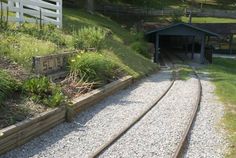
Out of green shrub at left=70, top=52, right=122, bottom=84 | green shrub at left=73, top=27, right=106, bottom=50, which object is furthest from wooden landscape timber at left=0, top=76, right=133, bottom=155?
green shrub at left=73, top=27, right=106, bottom=50

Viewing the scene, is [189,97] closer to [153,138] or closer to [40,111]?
[153,138]

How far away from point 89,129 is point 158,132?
164cm

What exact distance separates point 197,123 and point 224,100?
14.2ft

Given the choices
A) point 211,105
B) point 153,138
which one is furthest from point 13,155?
point 211,105

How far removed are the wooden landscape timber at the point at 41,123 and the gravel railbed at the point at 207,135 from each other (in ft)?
9.95

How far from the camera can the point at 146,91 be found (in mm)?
17266

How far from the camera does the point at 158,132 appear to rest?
10953mm

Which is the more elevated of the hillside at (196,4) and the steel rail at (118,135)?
the hillside at (196,4)

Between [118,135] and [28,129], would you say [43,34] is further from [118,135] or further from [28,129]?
[28,129]

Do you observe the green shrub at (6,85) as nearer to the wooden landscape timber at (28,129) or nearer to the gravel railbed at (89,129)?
the wooden landscape timber at (28,129)

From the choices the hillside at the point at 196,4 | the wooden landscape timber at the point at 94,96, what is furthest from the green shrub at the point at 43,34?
the hillside at the point at 196,4

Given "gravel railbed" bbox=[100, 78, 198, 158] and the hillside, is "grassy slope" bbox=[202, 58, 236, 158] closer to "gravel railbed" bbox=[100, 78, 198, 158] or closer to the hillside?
"gravel railbed" bbox=[100, 78, 198, 158]

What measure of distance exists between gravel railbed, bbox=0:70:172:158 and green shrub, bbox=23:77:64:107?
24.0 inches

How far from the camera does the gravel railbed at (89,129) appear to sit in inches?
354
